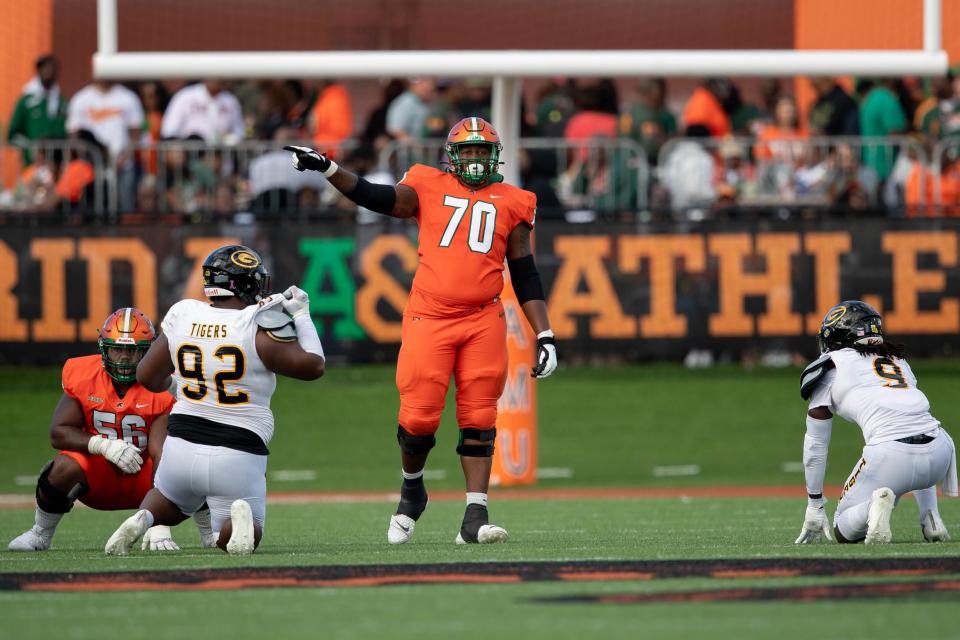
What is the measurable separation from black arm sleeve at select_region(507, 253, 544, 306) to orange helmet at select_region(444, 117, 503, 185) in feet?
1.45

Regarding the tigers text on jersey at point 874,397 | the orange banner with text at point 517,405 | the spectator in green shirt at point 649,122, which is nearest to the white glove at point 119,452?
the tigers text on jersey at point 874,397

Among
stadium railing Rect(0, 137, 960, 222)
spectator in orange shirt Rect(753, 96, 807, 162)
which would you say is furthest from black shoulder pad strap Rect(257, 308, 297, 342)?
spectator in orange shirt Rect(753, 96, 807, 162)

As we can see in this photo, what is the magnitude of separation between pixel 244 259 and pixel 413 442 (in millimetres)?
1295

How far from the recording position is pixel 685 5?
10.6m

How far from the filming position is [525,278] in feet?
25.9

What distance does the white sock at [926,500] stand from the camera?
7418 mm

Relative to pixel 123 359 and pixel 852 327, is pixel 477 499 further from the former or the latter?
pixel 852 327

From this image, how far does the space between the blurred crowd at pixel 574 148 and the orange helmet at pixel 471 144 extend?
21.9 feet

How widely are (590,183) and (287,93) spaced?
2.97 meters

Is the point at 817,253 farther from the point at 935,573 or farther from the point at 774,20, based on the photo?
the point at 935,573

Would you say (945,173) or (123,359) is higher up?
(945,173)

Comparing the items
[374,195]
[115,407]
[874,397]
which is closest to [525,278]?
[374,195]

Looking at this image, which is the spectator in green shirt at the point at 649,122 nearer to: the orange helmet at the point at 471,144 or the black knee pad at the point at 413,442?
the orange helmet at the point at 471,144

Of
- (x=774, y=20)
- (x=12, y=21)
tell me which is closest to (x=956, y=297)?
(x=774, y=20)
